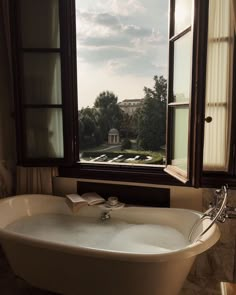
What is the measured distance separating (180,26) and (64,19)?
0.95 meters

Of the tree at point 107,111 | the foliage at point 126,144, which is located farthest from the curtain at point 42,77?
the foliage at point 126,144

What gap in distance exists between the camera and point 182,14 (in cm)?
189

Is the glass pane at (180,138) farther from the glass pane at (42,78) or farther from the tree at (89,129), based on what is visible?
the glass pane at (42,78)

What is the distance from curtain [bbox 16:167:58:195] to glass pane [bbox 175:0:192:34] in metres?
1.54

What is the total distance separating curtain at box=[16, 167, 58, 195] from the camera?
246 cm

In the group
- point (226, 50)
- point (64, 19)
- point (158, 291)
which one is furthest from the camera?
point (64, 19)

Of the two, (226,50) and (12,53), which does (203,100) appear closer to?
(226,50)

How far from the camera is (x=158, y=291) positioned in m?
1.59

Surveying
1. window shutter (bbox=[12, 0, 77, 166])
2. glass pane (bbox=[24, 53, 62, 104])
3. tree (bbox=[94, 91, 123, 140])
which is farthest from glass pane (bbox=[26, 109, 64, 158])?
tree (bbox=[94, 91, 123, 140])

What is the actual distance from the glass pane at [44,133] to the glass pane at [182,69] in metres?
1.03

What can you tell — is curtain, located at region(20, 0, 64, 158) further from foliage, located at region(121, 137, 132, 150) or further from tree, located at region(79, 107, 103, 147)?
Answer: foliage, located at region(121, 137, 132, 150)

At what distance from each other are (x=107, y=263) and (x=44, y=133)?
1.32 m

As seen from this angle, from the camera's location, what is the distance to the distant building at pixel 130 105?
243cm

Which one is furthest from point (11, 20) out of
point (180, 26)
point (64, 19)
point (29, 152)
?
point (180, 26)
